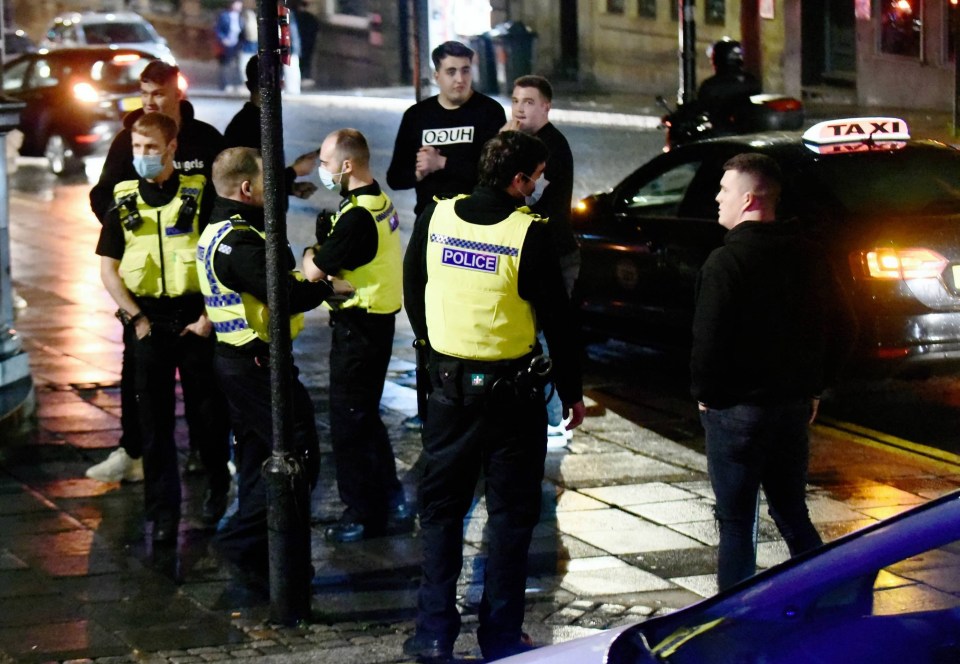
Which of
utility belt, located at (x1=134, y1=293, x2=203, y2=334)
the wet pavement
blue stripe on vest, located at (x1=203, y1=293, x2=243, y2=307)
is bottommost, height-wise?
the wet pavement

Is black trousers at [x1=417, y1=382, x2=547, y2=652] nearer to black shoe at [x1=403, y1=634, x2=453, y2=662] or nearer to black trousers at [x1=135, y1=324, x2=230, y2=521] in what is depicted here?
black shoe at [x1=403, y1=634, x2=453, y2=662]

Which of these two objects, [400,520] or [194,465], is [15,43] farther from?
[400,520]

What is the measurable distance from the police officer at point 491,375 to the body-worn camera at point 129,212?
5.44ft

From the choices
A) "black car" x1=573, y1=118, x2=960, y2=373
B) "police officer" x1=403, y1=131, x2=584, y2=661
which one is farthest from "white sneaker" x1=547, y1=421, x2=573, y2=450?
"police officer" x1=403, y1=131, x2=584, y2=661

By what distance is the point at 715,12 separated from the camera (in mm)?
30422

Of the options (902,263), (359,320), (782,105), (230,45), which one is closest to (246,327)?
(359,320)

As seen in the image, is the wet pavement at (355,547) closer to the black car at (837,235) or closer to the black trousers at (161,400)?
the black trousers at (161,400)

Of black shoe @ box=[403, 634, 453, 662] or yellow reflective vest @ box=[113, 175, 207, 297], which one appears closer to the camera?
black shoe @ box=[403, 634, 453, 662]

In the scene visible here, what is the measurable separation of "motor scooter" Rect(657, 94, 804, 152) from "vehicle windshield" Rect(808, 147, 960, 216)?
5.11m

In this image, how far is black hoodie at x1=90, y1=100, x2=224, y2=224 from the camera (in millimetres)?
7490

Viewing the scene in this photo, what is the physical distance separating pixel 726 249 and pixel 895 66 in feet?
71.4

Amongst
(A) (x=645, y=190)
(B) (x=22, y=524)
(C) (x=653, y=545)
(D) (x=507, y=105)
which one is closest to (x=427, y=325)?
(C) (x=653, y=545)

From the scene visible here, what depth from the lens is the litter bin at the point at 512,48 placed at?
1254 inches

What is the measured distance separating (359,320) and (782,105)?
8.87m
